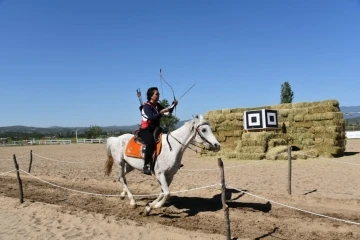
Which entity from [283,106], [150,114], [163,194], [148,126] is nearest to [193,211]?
[163,194]

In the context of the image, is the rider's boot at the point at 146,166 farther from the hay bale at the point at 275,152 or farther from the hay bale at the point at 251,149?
the hay bale at the point at 251,149

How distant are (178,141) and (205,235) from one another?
2232mm

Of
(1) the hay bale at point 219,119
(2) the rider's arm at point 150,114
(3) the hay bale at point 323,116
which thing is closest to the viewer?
(2) the rider's arm at point 150,114

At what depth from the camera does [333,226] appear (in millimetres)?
6523

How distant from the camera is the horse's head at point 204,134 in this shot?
720 centimetres

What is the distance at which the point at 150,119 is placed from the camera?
303 inches

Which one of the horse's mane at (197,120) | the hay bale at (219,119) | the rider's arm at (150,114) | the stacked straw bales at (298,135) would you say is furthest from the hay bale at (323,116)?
the rider's arm at (150,114)

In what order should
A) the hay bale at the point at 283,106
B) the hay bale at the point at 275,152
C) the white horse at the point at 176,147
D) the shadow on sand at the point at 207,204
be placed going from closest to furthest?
the white horse at the point at 176,147 < the shadow on sand at the point at 207,204 < the hay bale at the point at 275,152 < the hay bale at the point at 283,106

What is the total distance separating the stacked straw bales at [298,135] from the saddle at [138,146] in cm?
1022

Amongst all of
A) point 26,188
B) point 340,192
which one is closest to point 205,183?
point 340,192

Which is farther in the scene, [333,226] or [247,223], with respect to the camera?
Answer: [247,223]

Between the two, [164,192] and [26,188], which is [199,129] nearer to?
[164,192]

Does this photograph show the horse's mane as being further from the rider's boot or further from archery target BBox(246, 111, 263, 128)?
archery target BBox(246, 111, 263, 128)

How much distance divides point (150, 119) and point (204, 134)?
4.32 feet
